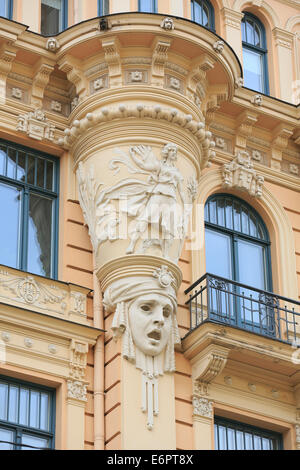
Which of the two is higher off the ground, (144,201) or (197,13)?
(197,13)

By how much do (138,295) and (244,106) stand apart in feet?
17.2

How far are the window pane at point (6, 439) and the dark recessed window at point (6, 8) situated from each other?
7962mm

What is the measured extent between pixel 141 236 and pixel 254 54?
6662mm

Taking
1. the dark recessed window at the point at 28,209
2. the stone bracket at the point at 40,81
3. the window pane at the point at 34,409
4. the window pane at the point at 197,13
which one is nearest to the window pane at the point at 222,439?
the window pane at the point at 34,409

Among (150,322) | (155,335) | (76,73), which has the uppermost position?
(76,73)

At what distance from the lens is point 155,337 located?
2147cm

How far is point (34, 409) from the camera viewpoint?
2111 centimetres

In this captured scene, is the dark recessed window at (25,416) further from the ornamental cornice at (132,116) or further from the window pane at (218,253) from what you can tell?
the ornamental cornice at (132,116)

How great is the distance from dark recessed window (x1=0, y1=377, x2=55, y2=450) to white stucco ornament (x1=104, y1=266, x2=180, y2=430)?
1.47 meters

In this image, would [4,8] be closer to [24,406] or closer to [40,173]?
[40,173]

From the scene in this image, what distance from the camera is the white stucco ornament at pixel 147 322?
21.2 m

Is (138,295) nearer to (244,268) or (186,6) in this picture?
(244,268)

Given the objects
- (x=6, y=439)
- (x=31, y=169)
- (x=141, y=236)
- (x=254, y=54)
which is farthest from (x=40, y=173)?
(x=254, y=54)
